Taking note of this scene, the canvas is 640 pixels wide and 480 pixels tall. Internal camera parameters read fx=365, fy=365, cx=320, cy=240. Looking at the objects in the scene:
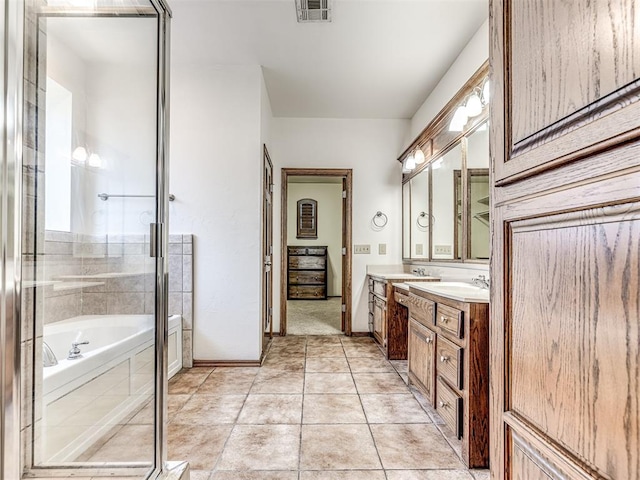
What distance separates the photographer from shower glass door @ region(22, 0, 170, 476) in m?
1.20

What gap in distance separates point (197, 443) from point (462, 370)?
1.41 meters

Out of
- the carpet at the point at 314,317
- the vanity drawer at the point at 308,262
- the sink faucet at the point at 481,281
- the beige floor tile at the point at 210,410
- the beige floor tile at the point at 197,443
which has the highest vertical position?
the sink faucet at the point at 481,281

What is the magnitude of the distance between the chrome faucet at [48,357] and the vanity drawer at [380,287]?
267 cm

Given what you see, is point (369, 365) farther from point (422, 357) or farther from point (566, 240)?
point (566, 240)

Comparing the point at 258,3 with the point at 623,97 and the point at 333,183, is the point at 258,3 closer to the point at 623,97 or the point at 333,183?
the point at 623,97

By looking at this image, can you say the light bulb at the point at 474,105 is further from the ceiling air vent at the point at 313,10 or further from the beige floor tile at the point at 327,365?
the beige floor tile at the point at 327,365

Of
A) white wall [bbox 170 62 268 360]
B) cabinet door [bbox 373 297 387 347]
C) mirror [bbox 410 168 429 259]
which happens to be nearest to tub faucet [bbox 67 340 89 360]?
white wall [bbox 170 62 268 360]

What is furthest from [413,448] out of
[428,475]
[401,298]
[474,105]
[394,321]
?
[474,105]

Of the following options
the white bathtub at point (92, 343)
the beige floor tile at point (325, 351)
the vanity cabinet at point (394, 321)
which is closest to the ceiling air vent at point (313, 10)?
the white bathtub at point (92, 343)

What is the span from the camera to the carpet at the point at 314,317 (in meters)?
4.65

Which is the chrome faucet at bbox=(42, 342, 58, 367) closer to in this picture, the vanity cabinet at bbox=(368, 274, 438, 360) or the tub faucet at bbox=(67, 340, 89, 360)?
the tub faucet at bbox=(67, 340, 89, 360)

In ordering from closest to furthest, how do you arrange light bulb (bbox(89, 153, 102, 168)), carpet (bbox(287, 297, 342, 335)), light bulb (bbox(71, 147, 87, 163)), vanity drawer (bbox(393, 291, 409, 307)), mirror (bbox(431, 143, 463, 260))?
light bulb (bbox(71, 147, 87, 163)), light bulb (bbox(89, 153, 102, 168)), mirror (bbox(431, 143, 463, 260)), vanity drawer (bbox(393, 291, 409, 307)), carpet (bbox(287, 297, 342, 335))

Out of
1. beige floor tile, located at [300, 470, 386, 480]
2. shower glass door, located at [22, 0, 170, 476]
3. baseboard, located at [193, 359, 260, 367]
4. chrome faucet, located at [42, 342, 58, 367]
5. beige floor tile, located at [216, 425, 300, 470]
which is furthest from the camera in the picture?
baseboard, located at [193, 359, 260, 367]

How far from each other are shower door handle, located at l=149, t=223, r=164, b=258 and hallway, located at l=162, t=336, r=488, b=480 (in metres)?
1.01
